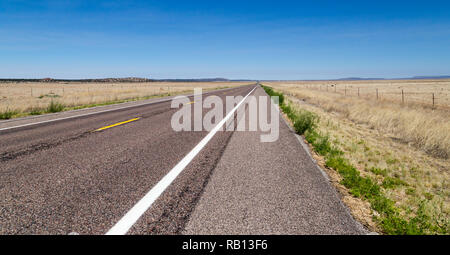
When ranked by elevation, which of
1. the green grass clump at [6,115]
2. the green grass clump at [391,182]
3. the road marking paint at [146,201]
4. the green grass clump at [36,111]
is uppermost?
the green grass clump at [36,111]

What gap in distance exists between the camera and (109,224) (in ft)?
8.36

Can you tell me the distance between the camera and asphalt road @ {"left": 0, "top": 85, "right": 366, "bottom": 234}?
260cm

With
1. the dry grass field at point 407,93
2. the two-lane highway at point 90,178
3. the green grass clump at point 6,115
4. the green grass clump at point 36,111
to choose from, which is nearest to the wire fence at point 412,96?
the dry grass field at point 407,93

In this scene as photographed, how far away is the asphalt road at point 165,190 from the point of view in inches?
103

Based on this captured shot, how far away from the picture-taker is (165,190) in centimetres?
336

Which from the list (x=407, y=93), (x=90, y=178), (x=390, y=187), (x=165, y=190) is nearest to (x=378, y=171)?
(x=390, y=187)

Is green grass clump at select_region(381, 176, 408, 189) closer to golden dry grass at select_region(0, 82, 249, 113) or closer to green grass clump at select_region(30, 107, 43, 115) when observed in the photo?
green grass clump at select_region(30, 107, 43, 115)

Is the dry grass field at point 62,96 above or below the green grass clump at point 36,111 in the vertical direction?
above

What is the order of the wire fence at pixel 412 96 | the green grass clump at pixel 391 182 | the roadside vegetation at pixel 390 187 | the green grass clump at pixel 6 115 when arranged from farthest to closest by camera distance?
the wire fence at pixel 412 96, the green grass clump at pixel 6 115, the green grass clump at pixel 391 182, the roadside vegetation at pixel 390 187

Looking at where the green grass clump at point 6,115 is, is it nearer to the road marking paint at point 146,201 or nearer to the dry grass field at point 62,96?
the dry grass field at point 62,96

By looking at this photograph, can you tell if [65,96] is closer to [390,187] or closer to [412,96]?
[390,187]
